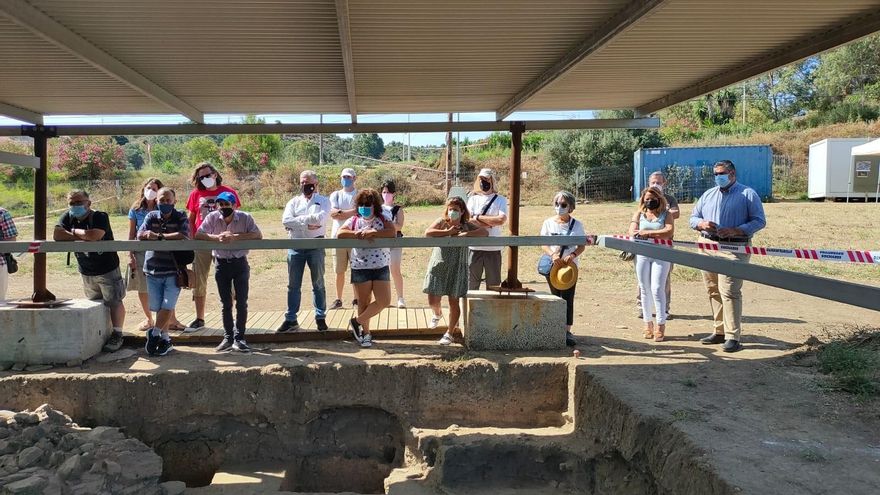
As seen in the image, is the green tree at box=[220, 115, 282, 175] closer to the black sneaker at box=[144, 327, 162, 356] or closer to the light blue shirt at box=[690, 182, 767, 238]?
the black sneaker at box=[144, 327, 162, 356]

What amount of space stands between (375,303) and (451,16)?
10.4 feet

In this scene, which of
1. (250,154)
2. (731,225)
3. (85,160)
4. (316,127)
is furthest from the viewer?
(250,154)

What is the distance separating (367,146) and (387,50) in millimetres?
74373

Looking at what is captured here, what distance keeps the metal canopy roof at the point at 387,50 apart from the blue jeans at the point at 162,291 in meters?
1.90

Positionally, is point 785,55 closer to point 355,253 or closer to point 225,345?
point 355,253

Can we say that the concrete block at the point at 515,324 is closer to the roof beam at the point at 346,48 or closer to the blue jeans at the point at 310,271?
the blue jeans at the point at 310,271

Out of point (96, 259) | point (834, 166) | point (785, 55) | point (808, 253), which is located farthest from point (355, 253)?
point (834, 166)

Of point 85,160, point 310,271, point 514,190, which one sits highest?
point 85,160

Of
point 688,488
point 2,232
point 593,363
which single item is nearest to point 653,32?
point 593,363

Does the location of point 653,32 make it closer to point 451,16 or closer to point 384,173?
point 451,16

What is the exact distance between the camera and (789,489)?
3.19 meters

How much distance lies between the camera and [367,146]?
7838 centimetres

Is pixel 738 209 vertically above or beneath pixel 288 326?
above

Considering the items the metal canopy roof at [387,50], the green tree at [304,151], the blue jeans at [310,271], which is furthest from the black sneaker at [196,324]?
the green tree at [304,151]
